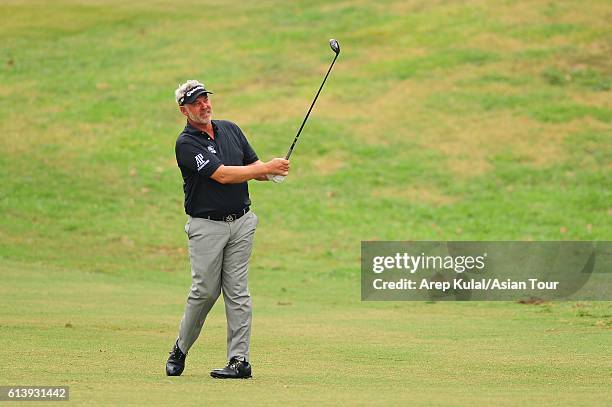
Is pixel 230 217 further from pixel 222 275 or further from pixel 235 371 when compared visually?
pixel 235 371

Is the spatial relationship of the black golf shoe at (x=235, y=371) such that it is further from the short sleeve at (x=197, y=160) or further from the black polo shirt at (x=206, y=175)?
the short sleeve at (x=197, y=160)

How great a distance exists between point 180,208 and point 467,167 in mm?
7402

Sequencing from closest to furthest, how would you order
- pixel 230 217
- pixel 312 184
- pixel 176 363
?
pixel 176 363 → pixel 230 217 → pixel 312 184

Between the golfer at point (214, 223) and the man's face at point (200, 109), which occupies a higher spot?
the man's face at point (200, 109)

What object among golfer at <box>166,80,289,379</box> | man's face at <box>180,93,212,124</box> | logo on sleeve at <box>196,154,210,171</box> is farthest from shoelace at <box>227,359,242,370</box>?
man's face at <box>180,93,212,124</box>

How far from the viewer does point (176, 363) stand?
385 inches

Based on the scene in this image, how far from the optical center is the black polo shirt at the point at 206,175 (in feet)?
31.9

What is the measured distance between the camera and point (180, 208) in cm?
2741

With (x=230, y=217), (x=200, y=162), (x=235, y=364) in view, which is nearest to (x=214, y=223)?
(x=230, y=217)

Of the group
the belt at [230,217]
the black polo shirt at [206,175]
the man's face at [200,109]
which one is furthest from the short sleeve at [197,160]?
the belt at [230,217]

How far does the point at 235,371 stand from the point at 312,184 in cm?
1996

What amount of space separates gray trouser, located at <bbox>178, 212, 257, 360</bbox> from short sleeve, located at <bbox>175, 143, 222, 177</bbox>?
1.39ft

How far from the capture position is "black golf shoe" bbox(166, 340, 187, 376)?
9734mm

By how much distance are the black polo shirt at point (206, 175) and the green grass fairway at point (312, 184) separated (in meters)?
1.34
